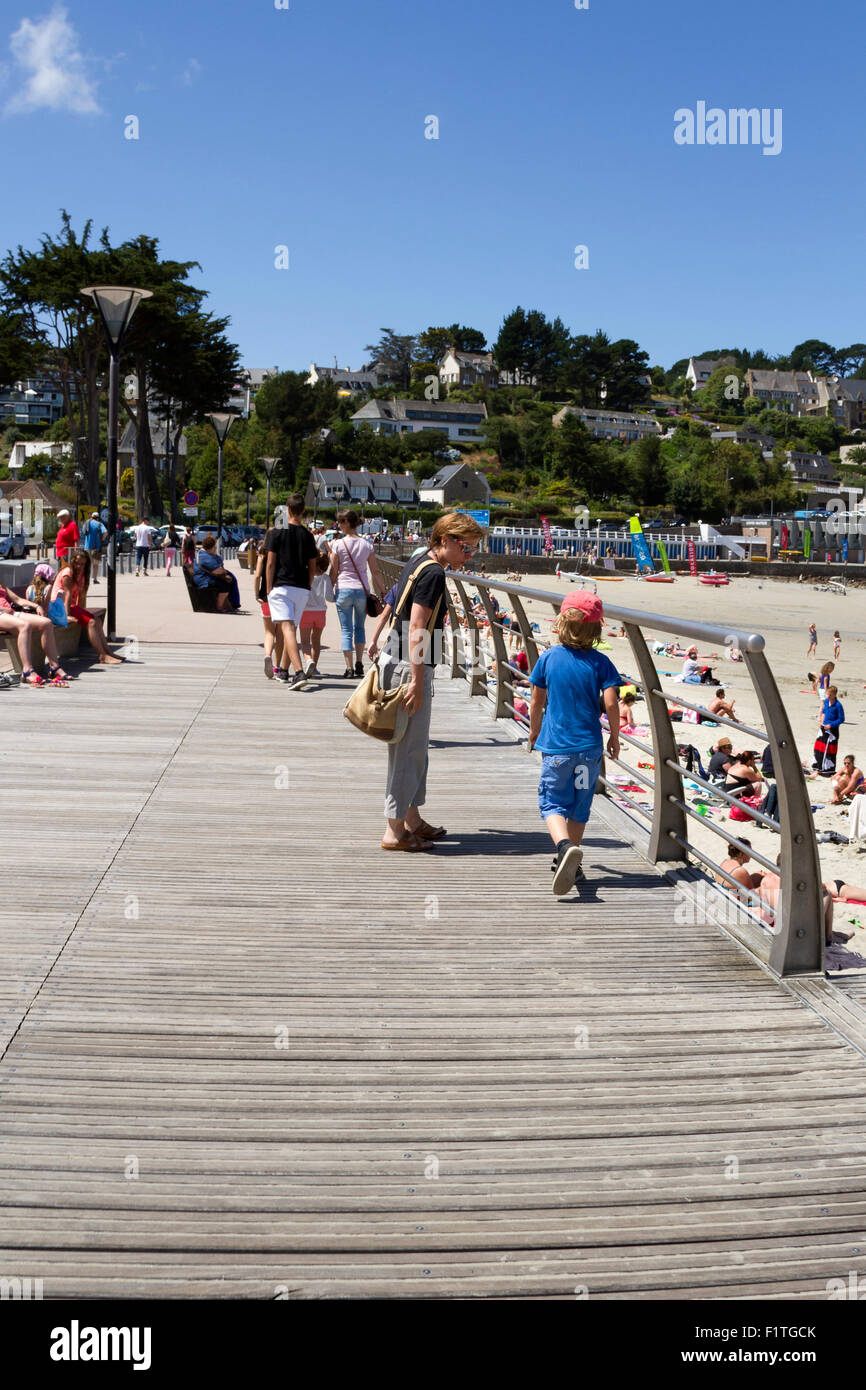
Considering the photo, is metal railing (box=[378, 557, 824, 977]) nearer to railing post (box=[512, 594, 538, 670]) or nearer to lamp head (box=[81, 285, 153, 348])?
railing post (box=[512, 594, 538, 670])

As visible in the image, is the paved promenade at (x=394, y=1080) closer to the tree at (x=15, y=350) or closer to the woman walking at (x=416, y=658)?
the woman walking at (x=416, y=658)

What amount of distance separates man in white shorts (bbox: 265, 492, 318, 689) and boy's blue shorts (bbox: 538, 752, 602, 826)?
5.98 meters

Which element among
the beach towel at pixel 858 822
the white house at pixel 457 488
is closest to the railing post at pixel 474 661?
the beach towel at pixel 858 822

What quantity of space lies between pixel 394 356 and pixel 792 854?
7761 inches

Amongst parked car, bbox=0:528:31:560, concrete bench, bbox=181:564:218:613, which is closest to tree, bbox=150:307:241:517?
parked car, bbox=0:528:31:560

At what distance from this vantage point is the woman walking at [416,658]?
544 cm

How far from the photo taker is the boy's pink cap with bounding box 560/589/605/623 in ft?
16.7

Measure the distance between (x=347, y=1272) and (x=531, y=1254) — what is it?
1.26 feet

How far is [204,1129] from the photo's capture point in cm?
299

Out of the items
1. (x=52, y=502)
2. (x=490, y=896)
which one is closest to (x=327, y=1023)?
(x=490, y=896)

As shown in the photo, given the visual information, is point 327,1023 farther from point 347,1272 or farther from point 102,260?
point 102,260

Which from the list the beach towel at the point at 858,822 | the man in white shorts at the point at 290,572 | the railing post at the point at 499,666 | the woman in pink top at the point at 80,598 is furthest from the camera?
the beach towel at the point at 858,822

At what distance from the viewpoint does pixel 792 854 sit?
154 inches

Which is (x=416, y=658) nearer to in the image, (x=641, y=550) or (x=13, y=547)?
(x=13, y=547)
